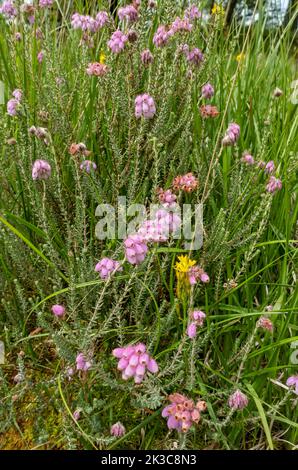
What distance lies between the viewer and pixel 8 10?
2.03 m

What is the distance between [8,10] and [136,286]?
1.41 m

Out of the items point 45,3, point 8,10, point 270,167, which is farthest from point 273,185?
point 8,10

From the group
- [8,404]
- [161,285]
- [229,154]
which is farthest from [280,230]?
[8,404]

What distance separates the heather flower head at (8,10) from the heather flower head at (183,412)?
177 cm

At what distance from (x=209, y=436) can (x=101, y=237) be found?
66cm

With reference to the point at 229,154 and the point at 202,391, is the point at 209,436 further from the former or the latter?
the point at 229,154

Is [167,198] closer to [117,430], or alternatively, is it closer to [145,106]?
[145,106]

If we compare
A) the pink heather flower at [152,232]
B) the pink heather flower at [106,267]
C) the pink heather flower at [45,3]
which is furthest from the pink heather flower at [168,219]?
the pink heather flower at [45,3]

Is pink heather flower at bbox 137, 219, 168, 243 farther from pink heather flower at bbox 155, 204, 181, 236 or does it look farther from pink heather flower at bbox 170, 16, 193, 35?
pink heather flower at bbox 170, 16, 193, 35

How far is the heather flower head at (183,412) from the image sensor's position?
3.24 feet

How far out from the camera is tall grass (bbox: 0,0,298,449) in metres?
1.22
